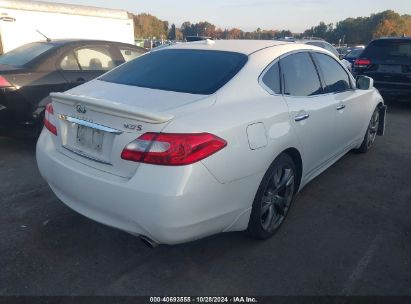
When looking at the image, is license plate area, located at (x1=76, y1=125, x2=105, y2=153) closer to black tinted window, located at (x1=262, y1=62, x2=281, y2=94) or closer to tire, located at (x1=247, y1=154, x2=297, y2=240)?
tire, located at (x1=247, y1=154, x2=297, y2=240)

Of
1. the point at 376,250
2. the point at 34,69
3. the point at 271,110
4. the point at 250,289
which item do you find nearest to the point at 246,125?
the point at 271,110

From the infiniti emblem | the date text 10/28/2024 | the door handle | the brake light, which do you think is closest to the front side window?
the brake light

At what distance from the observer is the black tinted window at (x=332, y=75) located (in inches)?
147

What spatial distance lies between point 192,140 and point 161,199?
1.28ft

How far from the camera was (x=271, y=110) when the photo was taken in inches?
106

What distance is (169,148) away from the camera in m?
2.08

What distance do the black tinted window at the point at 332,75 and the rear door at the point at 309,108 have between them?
175mm

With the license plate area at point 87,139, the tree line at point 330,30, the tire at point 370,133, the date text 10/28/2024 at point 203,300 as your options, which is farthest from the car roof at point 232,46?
the tree line at point 330,30

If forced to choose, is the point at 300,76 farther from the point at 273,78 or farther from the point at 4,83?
the point at 4,83

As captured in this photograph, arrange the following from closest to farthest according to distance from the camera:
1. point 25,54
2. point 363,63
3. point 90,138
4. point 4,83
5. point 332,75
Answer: point 90,138, point 332,75, point 4,83, point 25,54, point 363,63

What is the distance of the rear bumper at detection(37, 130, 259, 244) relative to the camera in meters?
2.08

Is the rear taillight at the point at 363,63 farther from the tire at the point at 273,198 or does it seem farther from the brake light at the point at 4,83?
the brake light at the point at 4,83

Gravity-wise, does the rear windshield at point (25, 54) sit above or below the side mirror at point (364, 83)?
above

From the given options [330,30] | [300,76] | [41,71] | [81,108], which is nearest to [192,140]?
[81,108]
